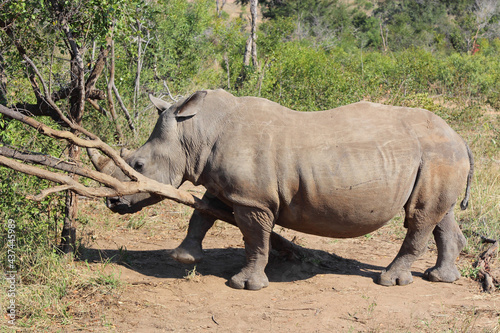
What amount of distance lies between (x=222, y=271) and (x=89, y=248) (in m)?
1.72

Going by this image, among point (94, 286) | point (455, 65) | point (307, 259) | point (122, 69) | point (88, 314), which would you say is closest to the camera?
point (88, 314)

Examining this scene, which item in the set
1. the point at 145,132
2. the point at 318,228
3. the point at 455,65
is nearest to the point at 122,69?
the point at 145,132

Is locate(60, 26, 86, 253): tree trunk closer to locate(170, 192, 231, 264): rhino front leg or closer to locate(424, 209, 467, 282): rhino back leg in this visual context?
locate(170, 192, 231, 264): rhino front leg

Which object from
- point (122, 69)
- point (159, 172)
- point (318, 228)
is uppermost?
point (122, 69)

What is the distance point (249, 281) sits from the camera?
5.84m

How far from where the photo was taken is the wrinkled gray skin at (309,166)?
5469mm

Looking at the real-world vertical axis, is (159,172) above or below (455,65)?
below

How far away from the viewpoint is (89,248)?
272 inches

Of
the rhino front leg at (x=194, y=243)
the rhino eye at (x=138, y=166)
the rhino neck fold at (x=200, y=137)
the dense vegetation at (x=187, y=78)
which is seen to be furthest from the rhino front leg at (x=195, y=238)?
the dense vegetation at (x=187, y=78)

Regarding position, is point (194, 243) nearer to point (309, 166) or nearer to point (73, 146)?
point (309, 166)

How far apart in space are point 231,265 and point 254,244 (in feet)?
2.92

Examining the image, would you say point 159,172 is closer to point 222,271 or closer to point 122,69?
point 222,271

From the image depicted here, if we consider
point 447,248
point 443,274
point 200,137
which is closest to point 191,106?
point 200,137

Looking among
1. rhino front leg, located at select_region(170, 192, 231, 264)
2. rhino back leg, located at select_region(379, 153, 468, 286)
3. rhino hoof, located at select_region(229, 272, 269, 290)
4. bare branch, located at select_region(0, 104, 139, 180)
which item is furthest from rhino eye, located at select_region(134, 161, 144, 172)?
rhino back leg, located at select_region(379, 153, 468, 286)
